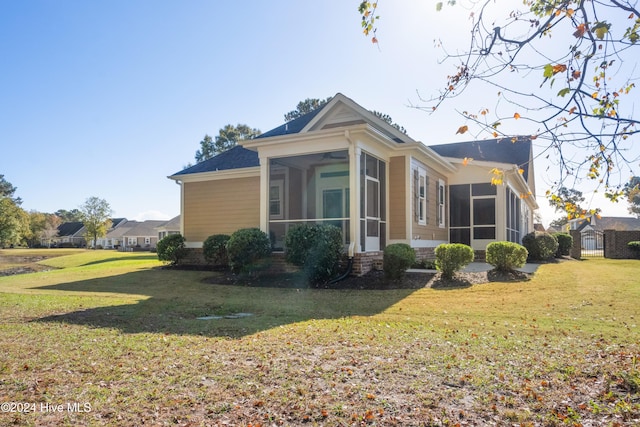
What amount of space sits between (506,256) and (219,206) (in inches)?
415

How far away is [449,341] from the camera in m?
5.64

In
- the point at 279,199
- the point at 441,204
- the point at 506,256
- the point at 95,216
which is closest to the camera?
the point at 506,256

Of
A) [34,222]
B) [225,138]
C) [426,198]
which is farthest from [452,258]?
[34,222]

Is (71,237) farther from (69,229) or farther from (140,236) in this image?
(140,236)

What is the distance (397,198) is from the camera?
45.9ft

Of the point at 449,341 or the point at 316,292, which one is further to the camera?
the point at 316,292

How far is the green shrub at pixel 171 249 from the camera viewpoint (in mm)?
15992

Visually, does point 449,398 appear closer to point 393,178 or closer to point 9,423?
point 9,423

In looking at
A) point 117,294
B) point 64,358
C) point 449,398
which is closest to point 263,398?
point 449,398

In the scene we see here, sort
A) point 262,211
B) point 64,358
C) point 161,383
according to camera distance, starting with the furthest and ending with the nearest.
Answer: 1. point 262,211
2. point 64,358
3. point 161,383

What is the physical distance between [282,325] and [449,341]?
2.60 metres

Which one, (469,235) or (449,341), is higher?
(469,235)

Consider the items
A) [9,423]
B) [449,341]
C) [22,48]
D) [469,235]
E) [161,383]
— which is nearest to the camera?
[9,423]

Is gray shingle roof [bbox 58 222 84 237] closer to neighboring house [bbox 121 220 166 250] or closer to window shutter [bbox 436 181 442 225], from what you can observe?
neighboring house [bbox 121 220 166 250]
